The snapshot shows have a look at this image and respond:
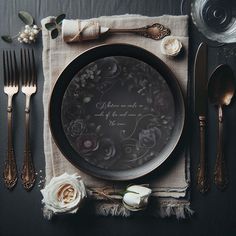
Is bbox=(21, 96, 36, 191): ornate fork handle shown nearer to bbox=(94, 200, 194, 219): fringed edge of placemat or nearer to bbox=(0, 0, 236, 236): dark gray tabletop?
bbox=(0, 0, 236, 236): dark gray tabletop

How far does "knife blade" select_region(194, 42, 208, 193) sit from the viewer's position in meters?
0.96

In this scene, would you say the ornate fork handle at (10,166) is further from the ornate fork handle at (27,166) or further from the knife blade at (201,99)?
the knife blade at (201,99)

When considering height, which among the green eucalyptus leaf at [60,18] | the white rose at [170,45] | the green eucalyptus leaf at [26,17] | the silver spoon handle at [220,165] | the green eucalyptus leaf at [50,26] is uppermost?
the green eucalyptus leaf at [26,17]

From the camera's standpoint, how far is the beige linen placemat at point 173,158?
973mm

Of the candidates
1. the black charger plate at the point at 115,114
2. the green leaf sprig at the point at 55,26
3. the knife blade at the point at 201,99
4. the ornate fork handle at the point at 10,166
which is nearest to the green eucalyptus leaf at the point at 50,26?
the green leaf sprig at the point at 55,26

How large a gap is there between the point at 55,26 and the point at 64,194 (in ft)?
1.25

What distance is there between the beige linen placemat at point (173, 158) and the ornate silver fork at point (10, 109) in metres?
0.07

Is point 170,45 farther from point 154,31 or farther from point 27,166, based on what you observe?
point 27,166

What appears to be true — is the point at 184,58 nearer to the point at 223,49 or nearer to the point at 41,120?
the point at 223,49

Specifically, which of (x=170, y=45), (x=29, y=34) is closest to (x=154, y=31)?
(x=170, y=45)

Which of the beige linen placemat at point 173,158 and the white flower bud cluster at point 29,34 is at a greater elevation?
the white flower bud cluster at point 29,34

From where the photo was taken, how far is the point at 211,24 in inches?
38.2

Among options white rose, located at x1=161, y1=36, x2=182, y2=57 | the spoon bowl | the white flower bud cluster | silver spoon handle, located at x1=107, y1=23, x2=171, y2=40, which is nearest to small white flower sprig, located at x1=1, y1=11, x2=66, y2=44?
the white flower bud cluster

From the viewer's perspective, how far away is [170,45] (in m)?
0.96
